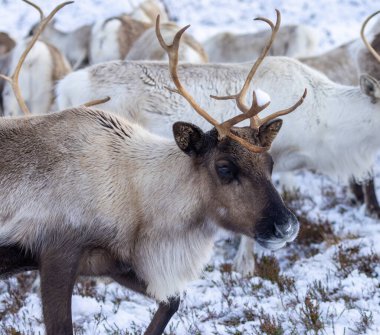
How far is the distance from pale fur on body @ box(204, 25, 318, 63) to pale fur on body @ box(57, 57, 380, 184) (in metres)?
5.10

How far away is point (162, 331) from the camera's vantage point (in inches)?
155

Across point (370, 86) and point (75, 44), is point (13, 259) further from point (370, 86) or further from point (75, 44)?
point (75, 44)

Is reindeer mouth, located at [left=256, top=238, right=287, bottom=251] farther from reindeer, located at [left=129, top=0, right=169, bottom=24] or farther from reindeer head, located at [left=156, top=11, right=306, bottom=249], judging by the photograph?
reindeer, located at [left=129, top=0, right=169, bottom=24]

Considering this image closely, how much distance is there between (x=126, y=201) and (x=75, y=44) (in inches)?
338

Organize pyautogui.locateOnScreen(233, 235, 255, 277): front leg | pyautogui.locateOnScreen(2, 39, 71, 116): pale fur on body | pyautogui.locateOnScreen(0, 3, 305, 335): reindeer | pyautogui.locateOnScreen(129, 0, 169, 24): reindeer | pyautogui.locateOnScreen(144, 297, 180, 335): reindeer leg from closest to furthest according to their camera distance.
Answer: pyautogui.locateOnScreen(0, 3, 305, 335): reindeer, pyautogui.locateOnScreen(144, 297, 180, 335): reindeer leg, pyautogui.locateOnScreen(233, 235, 255, 277): front leg, pyautogui.locateOnScreen(2, 39, 71, 116): pale fur on body, pyautogui.locateOnScreen(129, 0, 169, 24): reindeer

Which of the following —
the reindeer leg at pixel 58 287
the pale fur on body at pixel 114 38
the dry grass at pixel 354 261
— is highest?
the reindeer leg at pixel 58 287

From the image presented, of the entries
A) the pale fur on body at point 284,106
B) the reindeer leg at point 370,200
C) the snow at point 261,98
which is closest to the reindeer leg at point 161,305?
the snow at point 261,98

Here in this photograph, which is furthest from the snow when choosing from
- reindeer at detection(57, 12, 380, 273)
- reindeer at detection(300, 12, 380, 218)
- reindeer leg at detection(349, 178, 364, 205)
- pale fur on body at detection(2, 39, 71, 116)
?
pale fur on body at detection(2, 39, 71, 116)

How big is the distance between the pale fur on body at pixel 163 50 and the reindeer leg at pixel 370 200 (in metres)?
2.34

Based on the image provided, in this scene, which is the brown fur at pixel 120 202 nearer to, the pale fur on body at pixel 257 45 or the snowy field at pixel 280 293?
the snowy field at pixel 280 293

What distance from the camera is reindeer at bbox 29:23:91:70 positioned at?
11.6 meters

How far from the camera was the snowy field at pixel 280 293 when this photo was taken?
4125 millimetres

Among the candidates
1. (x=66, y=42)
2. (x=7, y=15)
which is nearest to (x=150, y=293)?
(x=66, y=42)

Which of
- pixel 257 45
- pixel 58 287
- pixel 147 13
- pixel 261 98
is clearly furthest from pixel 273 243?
pixel 147 13
